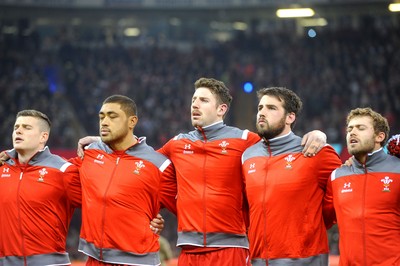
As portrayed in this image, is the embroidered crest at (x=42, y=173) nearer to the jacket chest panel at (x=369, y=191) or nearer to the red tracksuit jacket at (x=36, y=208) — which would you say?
the red tracksuit jacket at (x=36, y=208)

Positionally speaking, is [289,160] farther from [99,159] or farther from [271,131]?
[99,159]

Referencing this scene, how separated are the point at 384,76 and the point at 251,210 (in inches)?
801

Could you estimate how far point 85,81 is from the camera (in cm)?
2995

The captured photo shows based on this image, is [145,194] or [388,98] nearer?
[145,194]

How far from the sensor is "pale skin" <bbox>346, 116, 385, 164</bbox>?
7.41 m

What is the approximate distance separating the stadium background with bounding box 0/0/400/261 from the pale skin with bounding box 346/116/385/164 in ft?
55.3

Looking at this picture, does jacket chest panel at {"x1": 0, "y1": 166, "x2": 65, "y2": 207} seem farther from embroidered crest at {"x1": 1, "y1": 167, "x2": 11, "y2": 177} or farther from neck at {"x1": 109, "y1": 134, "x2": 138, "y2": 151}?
neck at {"x1": 109, "y1": 134, "x2": 138, "y2": 151}

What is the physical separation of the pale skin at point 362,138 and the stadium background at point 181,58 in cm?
1684

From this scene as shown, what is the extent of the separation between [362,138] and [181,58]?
24305mm

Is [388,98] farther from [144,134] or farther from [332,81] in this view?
[144,134]

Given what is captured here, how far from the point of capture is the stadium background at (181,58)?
1056 inches

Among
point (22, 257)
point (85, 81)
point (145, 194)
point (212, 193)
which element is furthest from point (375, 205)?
point (85, 81)

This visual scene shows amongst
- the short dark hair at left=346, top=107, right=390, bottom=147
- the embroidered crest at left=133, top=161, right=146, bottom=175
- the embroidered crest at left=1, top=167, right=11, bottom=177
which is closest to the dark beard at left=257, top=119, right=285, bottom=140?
the short dark hair at left=346, top=107, right=390, bottom=147

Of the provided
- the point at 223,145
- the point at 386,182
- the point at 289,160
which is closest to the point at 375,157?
the point at 386,182
